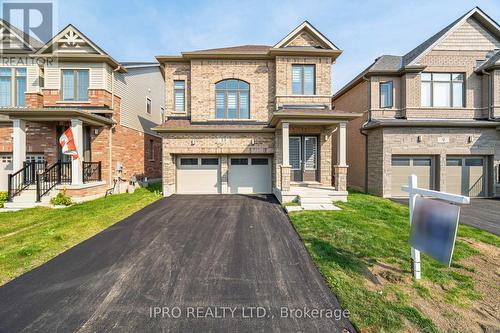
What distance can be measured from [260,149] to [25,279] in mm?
9944

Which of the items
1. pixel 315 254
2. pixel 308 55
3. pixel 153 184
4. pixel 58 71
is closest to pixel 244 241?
pixel 315 254

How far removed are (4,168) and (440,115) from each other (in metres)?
24.6

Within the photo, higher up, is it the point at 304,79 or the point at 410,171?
the point at 304,79

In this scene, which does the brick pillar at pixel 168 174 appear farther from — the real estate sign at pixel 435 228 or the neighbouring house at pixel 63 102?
the real estate sign at pixel 435 228

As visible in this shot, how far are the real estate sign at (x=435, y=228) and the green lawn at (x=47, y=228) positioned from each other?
23.5 feet

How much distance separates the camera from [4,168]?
11.6m

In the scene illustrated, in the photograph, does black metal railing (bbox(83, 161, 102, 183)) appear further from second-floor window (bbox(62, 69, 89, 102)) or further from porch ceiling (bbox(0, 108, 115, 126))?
second-floor window (bbox(62, 69, 89, 102))

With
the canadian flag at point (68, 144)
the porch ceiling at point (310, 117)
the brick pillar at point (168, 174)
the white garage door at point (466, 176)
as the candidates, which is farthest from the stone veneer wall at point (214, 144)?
the white garage door at point (466, 176)

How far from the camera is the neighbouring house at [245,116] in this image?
1206 centimetres

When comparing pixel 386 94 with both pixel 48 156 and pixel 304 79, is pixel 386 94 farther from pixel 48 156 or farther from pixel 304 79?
pixel 48 156

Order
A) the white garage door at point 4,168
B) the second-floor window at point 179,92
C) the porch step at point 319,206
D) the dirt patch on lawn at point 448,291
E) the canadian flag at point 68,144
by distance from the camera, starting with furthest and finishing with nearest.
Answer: the second-floor window at point 179,92 < the white garage door at point 4,168 < the canadian flag at point 68,144 < the porch step at point 319,206 < the dirt patch on lawn at point 448,291

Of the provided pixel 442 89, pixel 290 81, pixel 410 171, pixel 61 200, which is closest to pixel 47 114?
pixel 61 200

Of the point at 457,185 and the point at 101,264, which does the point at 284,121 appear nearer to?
the point at 101,264

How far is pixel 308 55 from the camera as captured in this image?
12359 mm
